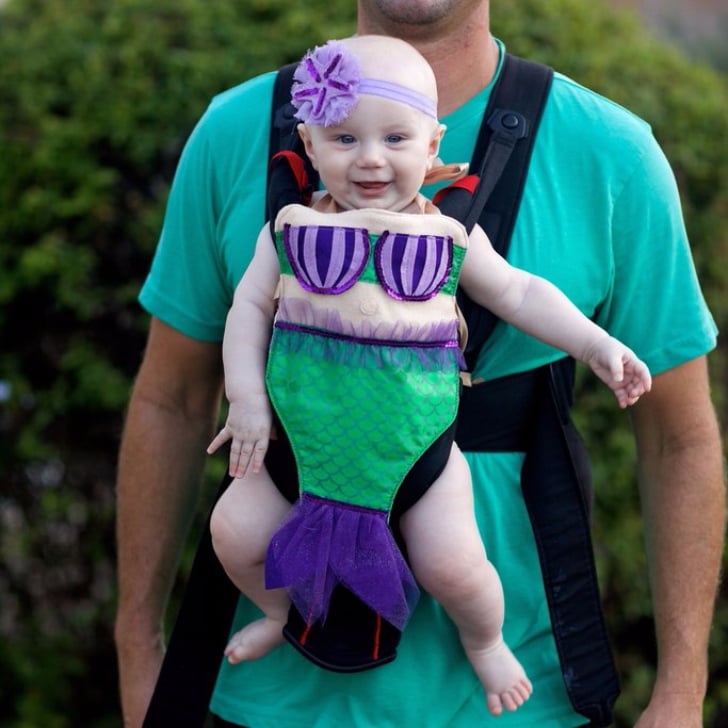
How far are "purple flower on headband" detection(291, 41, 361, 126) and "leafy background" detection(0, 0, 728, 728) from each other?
1.99m

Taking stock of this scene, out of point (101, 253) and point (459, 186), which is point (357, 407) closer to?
point (459, 186)

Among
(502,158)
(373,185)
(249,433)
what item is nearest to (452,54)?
(502,158)

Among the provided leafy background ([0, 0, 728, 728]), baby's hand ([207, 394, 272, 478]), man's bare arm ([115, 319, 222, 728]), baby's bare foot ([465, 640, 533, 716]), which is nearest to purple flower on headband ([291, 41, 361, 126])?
baby's hand ([207, 394, 272, 478])

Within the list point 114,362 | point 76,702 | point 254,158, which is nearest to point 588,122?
point 254,158

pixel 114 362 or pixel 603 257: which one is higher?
pixel 603 257

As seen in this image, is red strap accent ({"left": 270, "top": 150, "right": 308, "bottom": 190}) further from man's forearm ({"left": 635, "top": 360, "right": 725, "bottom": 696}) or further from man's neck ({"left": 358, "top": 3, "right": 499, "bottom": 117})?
man's forearm ({"left": 635, "top": 360, "right": 725, "bottom": 696})

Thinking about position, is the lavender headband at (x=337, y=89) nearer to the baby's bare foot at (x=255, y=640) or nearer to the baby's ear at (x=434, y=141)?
the baby's ear at (x=434, y=141)

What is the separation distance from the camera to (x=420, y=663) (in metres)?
2.46

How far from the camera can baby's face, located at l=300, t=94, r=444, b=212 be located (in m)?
2.09

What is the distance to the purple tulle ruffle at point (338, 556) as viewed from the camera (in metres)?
2.17

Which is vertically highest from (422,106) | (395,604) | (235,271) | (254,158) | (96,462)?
(422,106)

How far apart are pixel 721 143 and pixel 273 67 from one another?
1.53 m

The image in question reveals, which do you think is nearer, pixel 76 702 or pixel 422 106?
pixel 422 106

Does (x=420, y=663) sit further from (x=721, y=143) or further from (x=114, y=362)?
(x=721, y=143)
